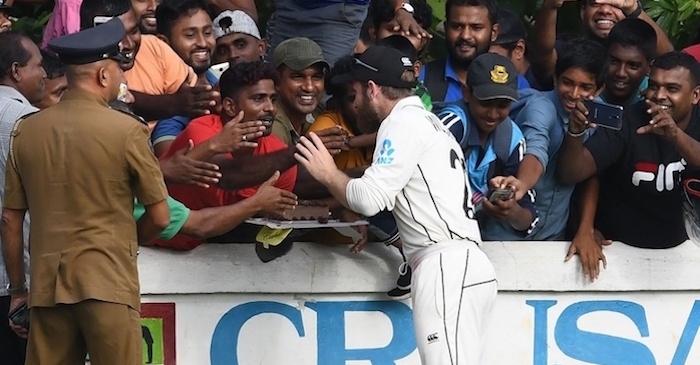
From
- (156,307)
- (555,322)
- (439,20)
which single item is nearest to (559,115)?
(555,322)

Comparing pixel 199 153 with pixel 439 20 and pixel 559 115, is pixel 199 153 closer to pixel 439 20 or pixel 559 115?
pixel 559 115

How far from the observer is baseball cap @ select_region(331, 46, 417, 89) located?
243 inches

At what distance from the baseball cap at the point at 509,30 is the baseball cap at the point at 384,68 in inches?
80.0

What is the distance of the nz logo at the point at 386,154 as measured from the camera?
A: 591 centimetres

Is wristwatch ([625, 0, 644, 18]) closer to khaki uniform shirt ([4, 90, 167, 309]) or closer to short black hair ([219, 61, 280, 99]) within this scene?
short black hair ([219, 61, 280, 99])

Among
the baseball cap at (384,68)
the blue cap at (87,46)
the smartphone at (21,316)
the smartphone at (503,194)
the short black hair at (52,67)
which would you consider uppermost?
the blue cap at (87,46)

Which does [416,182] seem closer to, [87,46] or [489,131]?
[489,131]

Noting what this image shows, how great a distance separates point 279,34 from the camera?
8.00 m

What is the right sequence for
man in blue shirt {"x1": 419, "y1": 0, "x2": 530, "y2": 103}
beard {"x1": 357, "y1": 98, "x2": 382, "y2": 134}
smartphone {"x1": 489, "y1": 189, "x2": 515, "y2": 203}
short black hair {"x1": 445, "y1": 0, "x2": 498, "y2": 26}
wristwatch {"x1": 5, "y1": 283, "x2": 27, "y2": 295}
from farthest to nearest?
short black hair {"x1": 445, "y1": 0, "x2": 498, "y2": 26}
man in blue shirt {"x1": 419, "y1": 0, "x2": 530, "y2": 103}
smartphone {"x1": 489, "y1": 189, "x2": 515, "y2": 203}
beard {"x1": 357, "y1": 98, "x2": 382, "y2": 134}
wristwatch {"x1": 5, "y1": 283, "x2": 27, "y2": 295}

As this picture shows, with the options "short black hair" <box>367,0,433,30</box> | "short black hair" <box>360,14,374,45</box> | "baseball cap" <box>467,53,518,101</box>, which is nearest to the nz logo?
"baseball cap" <box>467,53,518,101</box>

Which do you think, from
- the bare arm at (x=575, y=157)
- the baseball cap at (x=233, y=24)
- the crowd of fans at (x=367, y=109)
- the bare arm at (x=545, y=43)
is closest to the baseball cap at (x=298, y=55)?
the crowd of fans at (x=367, y=109)

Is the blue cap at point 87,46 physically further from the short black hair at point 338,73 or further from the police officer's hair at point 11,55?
the short black hair at point 338,73

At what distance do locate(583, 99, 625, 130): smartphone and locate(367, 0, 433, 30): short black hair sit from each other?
5.46 feet

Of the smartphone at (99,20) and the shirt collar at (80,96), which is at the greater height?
the shirt collar at (80,96)
